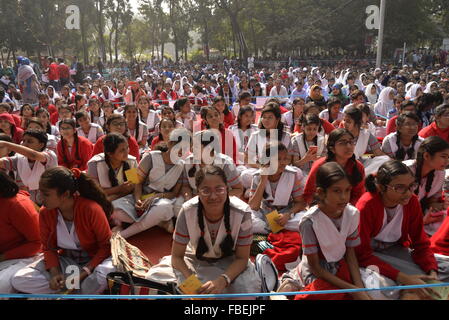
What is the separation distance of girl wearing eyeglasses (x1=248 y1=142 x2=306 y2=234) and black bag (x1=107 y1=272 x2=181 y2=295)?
52.0 inches

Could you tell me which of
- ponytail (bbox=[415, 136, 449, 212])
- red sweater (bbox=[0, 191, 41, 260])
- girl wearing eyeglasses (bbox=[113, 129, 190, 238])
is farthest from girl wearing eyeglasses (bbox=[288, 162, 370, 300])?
red sweater (bbox=[0, 191, 41, 260])

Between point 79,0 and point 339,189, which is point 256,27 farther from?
point 339,189

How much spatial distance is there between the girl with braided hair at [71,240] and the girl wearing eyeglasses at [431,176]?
8.72 ft

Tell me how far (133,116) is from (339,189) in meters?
4.15

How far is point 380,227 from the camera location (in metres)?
2.63

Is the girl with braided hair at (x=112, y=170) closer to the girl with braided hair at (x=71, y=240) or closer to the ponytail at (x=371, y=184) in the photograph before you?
the girl with braided hair at (x=71, y=240)

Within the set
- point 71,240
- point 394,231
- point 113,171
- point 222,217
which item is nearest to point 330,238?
point 394,231

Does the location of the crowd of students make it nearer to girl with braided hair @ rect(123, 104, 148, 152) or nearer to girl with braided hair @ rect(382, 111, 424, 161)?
girl with braided hair @ rect(382, 111, 424, 161)

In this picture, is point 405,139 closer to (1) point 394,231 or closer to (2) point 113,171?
(1) point 394,231

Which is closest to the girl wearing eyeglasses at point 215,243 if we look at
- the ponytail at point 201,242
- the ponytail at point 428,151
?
the ponytail at point 201,242

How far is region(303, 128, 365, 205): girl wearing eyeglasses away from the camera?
336 centimetres

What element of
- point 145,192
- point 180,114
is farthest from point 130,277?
point 180,114

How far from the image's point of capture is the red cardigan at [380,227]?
2.56 meters

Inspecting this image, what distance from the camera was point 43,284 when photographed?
2.66m
